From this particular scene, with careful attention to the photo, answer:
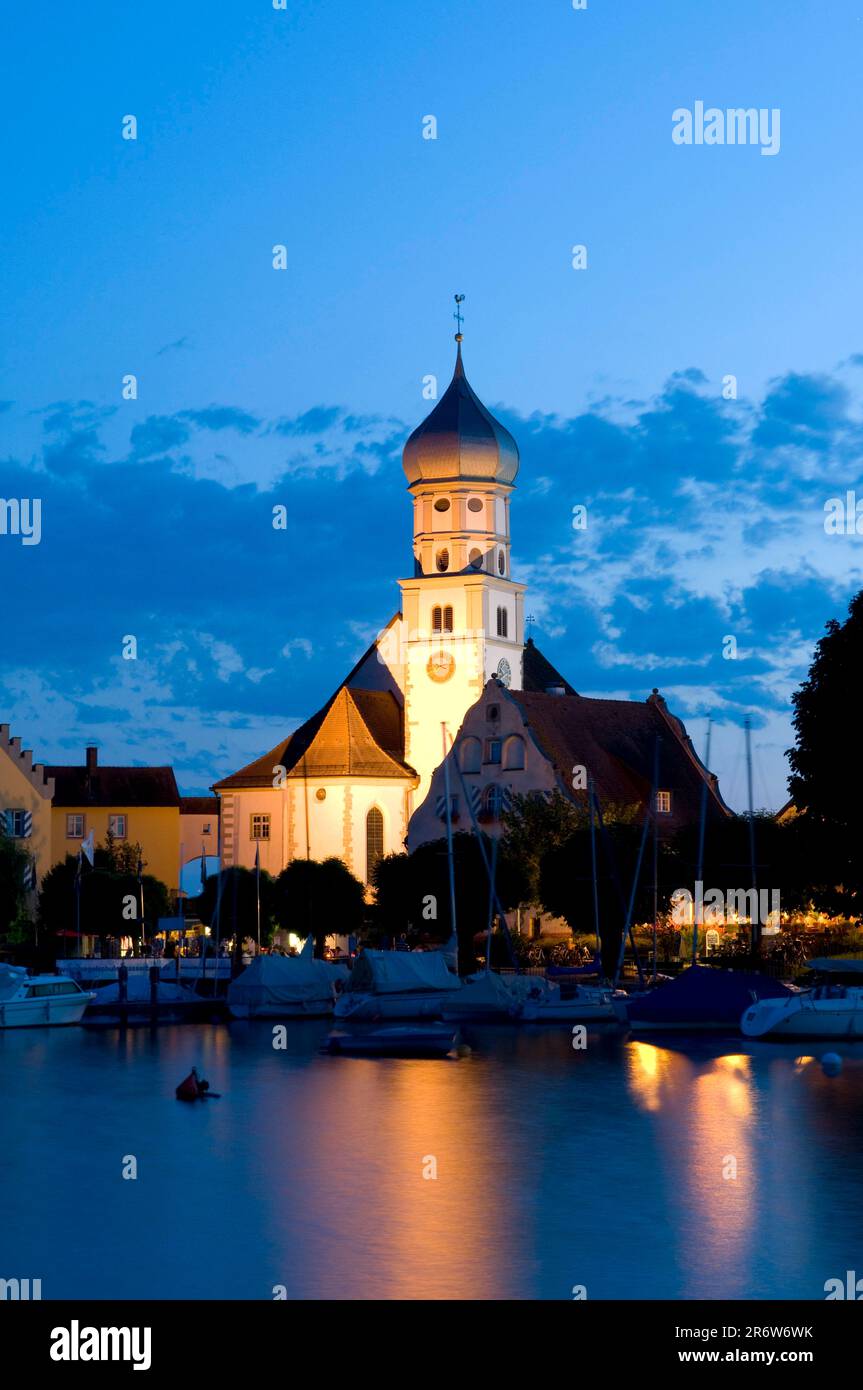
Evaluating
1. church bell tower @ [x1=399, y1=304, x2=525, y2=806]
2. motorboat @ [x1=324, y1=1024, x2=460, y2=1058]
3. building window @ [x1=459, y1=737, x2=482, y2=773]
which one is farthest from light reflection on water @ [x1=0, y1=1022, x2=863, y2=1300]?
church bell tower @ [x1=399, y1=304, x2=525, y2=806]

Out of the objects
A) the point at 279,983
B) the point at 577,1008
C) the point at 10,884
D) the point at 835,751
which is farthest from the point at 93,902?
the point at 835,751

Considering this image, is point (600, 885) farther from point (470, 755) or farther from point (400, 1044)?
point (470, 755)

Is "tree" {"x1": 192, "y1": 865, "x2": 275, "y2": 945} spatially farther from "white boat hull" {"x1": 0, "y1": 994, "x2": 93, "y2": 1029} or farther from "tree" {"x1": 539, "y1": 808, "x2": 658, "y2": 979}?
"white boat hull" {"x1": 0, "y1": 994, "x2": 93, "y2": 1029}

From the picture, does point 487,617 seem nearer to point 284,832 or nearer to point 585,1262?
point 284,832

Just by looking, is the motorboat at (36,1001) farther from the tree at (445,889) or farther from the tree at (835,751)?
the tree at (835,751)

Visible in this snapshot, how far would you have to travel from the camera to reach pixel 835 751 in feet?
234

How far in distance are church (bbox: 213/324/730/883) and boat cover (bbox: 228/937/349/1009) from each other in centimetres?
3113

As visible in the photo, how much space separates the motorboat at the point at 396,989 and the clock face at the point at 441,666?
5175cm

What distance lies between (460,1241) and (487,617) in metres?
102

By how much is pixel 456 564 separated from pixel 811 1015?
A: 70.6 metres

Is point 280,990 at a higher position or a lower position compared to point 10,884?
lower

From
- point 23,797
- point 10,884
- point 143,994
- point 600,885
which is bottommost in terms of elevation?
point 143,994

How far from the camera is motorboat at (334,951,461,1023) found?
81125 millimetres
